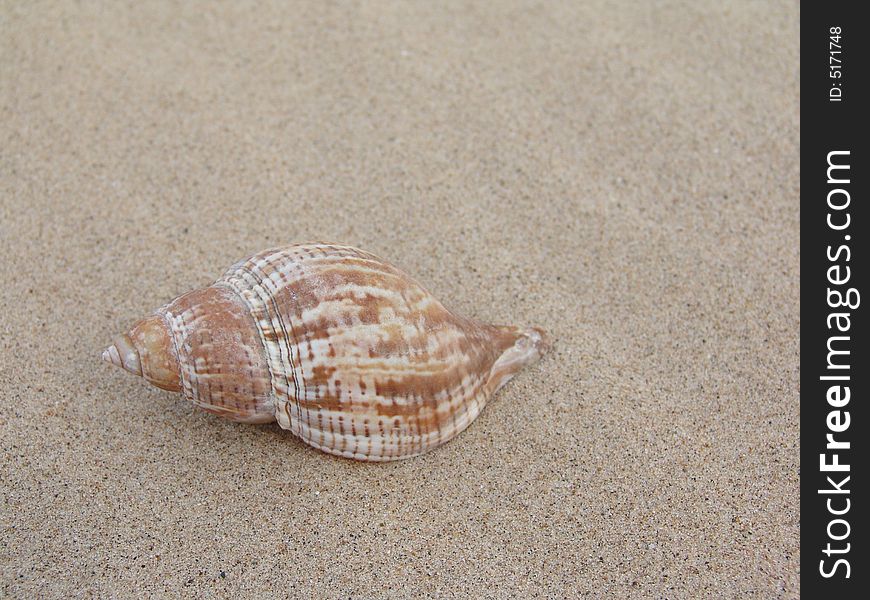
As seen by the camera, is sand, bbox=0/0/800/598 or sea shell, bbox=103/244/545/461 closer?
sea shell, bbox=103/244/545/461

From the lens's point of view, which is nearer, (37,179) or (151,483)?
(151,483)

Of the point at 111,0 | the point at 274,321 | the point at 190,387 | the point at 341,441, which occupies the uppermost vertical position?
the point at 111,0

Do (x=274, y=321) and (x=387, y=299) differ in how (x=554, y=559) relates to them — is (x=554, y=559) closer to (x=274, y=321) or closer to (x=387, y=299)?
(x=387, y=299)

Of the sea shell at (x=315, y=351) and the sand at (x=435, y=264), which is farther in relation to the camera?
the sand at (x=435, y=264)

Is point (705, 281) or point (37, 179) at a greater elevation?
point (37, 179)

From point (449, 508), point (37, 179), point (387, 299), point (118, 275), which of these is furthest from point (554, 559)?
point (37, 179)
